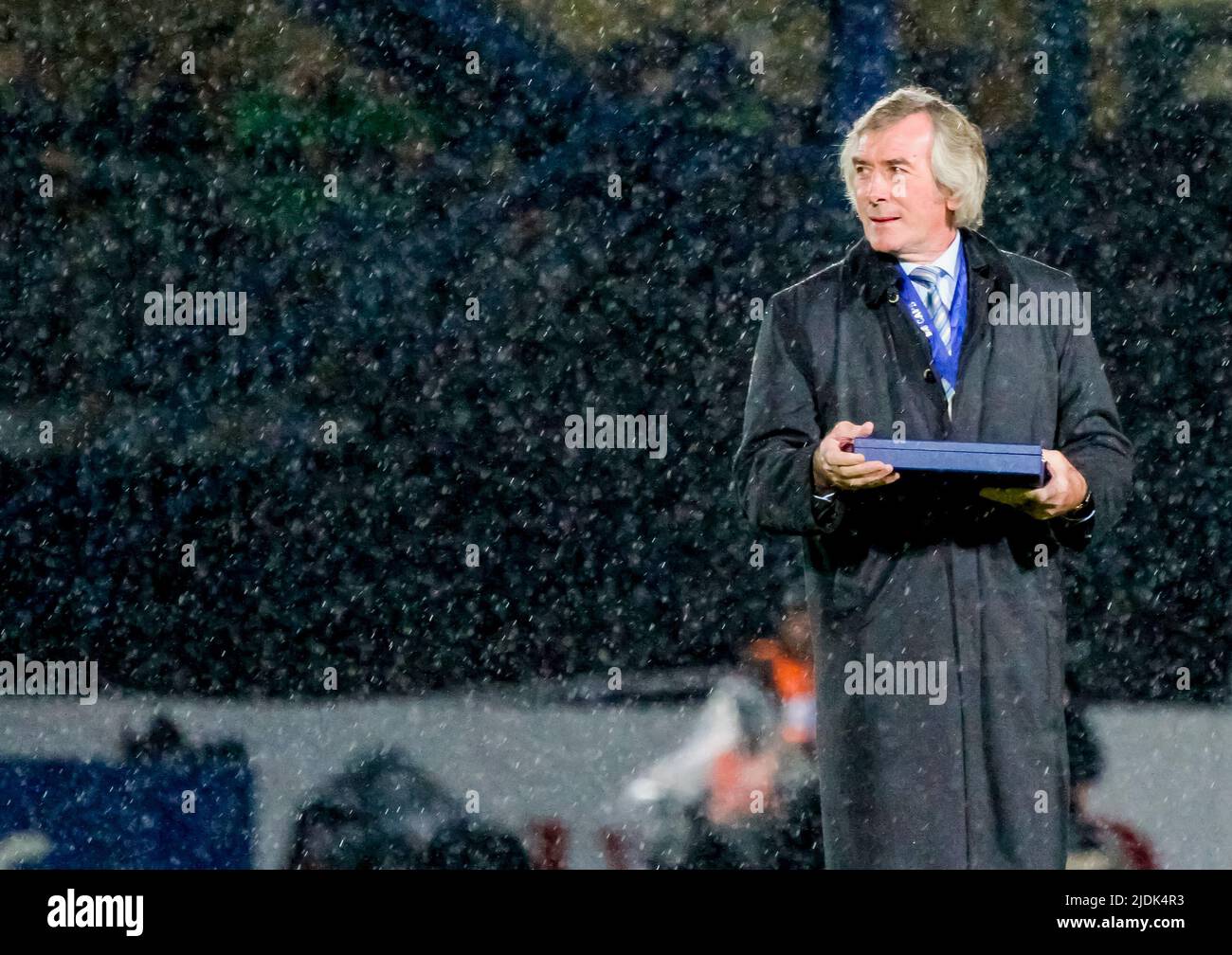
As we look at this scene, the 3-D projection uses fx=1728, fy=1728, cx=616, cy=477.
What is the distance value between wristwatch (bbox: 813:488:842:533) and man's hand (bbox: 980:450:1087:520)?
33cm

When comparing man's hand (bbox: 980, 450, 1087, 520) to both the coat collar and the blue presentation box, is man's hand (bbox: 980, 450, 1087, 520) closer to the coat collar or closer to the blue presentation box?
the blue presentation box

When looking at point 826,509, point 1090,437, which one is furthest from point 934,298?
point 826,509

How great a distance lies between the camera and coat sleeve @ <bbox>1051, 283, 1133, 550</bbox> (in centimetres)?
398

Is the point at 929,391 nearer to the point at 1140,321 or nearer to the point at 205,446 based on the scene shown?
the point at 1140,321

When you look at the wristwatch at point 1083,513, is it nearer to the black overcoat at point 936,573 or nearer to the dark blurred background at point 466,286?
the black overcoat at point 936,573

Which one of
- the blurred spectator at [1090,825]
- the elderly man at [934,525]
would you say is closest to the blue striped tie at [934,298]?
the elderly man at [934,525]

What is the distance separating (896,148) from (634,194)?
0.65 metres

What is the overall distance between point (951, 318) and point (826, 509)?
56 cm

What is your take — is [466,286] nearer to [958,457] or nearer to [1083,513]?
[958,457]

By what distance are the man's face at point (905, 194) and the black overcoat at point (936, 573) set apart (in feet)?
0.26

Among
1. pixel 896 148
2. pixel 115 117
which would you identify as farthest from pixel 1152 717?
pixel 115 117

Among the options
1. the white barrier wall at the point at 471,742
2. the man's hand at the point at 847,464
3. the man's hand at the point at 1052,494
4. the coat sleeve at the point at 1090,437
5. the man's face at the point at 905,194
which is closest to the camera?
the man's hand at the point at 847,464

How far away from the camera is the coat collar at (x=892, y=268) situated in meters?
4.02

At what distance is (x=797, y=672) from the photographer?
420 centimetres
